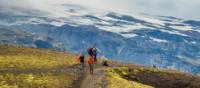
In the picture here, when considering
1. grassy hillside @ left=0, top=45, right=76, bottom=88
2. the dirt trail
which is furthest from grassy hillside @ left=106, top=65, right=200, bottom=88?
grassy hillside @ left=0, top=45, right=76, bottom=88

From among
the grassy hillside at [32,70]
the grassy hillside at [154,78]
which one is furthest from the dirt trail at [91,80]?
the grassy hillside at [154,78]

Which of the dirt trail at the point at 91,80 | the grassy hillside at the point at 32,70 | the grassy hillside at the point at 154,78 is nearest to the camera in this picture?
the grassy hillside at the point at 32,70

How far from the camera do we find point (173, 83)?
3393 inches

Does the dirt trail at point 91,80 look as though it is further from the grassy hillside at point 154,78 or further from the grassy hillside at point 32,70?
the grassy hillside at point 154,78

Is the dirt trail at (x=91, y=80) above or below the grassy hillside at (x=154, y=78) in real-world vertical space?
above

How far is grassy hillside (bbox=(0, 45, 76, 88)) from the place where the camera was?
6588cm

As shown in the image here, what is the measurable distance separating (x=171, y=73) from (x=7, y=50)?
1396 inches

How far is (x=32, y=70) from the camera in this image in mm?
77875

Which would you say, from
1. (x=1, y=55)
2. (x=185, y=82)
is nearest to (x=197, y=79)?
(x=185, y=82)

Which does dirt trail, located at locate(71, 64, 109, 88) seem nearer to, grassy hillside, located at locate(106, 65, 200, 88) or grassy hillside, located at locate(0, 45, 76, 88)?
grassy hillside, located at locate(0, 45, 76, 88)

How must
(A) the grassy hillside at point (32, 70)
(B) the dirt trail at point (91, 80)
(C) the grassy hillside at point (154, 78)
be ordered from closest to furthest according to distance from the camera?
(A) the grassy hillside at point (32, 70), (B) the dirt trail at point (91, 80), (C) the grassy hillside at point (154, 78)

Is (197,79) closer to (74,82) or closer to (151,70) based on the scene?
(151,70)

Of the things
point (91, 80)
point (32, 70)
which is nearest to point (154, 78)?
point (91, 80)

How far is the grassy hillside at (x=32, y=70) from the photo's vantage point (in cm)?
6588
